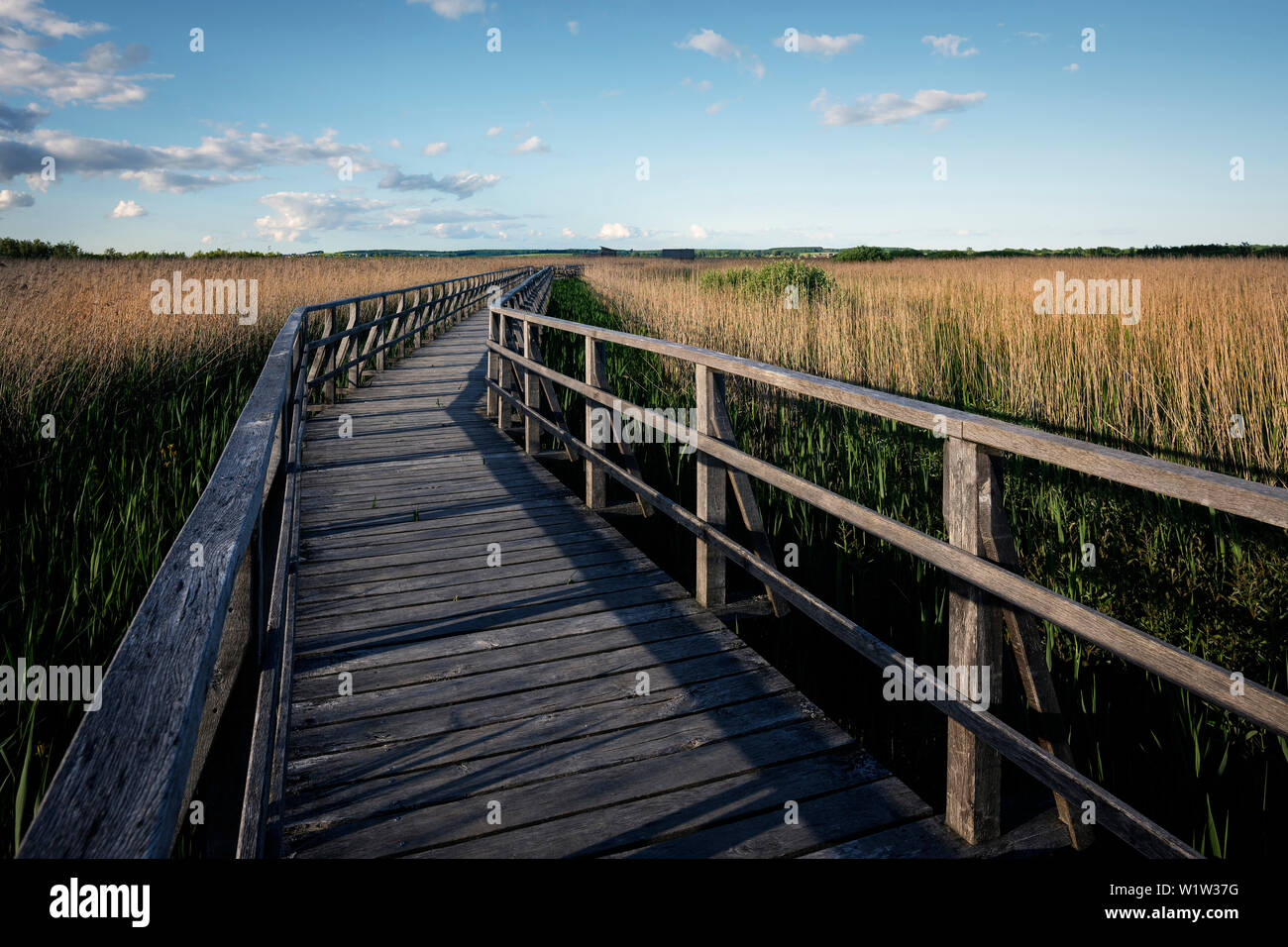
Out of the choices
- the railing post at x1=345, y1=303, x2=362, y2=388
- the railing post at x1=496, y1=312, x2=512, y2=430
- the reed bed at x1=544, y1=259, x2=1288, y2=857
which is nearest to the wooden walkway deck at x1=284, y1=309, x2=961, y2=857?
the reed bed at x1=544, y1=259, x2=1288, y2=857

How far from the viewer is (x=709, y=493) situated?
12.5 feet

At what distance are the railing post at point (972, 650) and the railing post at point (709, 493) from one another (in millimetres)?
1627

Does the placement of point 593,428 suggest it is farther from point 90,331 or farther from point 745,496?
point 90,331

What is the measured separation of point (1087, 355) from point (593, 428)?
5454mm

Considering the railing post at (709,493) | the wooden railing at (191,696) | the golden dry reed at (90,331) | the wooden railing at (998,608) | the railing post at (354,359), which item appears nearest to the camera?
the wooden railing at (191,696)

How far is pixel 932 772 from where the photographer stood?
10.2 ft

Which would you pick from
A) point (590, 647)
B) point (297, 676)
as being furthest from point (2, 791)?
point (590, 647)

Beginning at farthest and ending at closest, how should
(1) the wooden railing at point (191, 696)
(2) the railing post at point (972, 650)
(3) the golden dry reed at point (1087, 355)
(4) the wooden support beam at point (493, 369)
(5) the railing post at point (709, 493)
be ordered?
(4) the wooden support beam at point (493, 369)
(3) the golden dry reed at point (1087, 355)
(5) the railing post at point (709, 493)
(2) the railing post at point (972, 650)
(1) the wooden railing at point (191, 696)

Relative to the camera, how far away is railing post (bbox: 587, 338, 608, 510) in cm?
542

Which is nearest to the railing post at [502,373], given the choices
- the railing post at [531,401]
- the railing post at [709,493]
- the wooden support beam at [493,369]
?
the wooden support beam at [493,369]

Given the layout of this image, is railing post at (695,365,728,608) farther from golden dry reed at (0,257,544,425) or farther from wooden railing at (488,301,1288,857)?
golden dry reed at (0,257,544,425)

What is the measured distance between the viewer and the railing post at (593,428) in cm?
542

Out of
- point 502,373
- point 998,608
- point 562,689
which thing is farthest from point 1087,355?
point 562,689

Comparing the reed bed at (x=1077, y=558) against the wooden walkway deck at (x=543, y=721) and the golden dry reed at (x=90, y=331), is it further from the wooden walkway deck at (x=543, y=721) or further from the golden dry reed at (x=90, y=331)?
the golden dry reed at (x=90, y=331)
